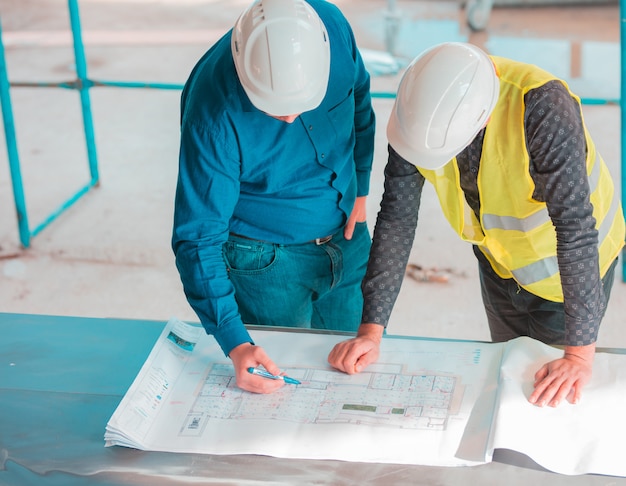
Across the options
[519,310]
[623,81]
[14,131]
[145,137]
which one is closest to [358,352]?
[519,310]

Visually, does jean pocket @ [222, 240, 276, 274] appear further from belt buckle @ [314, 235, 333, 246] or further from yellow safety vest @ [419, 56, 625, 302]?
yellow safety vest @ [419, 56, 625, 302]

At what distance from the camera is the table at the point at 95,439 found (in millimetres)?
1370

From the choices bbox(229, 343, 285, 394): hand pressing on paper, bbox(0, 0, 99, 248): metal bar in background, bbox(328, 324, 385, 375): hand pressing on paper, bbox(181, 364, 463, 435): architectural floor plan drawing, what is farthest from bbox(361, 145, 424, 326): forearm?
bbox(0, 0, 99, 248): metal bar in background

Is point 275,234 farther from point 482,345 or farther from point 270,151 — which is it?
point 482,345

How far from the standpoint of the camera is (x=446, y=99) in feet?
4.57

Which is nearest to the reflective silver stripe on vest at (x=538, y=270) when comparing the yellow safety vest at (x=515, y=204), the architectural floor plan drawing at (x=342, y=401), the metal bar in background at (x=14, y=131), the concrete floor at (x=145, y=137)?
the yellow safety vest at (x=515, y=204)

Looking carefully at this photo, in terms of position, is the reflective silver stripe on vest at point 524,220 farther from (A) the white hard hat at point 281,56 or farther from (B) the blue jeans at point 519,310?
(A) the white hard hat at point 281,56

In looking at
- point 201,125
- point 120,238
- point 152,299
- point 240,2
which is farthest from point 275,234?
point 240,2

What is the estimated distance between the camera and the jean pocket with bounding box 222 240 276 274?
1.86 m

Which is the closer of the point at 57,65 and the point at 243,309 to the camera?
the point at 243,309

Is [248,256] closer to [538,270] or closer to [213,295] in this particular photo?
[213,295]

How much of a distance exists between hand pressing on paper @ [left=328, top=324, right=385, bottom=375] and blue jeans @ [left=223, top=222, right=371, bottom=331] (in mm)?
288

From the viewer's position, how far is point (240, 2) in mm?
8000

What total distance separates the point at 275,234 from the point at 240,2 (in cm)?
660
